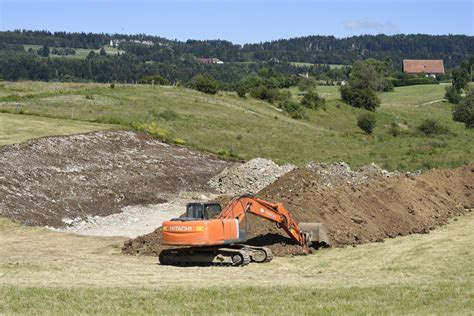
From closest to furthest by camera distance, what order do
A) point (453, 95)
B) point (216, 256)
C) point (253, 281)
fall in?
point (253, 281) → point (216, 256) → point (453, 95)

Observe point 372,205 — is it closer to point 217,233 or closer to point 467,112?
point 217,233

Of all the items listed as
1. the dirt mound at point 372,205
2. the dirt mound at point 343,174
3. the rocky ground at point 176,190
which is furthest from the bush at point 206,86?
the dirt mound at point 372,205

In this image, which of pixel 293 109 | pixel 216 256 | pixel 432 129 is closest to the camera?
pixel 216 256

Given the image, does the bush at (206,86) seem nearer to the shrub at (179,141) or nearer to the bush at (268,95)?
the bush at (268,95)

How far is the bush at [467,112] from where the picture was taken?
293ft

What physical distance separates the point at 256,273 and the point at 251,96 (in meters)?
76.0

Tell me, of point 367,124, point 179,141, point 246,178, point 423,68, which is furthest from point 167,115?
point 423,68

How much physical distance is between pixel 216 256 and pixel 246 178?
19602 millimetres

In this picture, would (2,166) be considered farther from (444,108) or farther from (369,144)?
(444,108)

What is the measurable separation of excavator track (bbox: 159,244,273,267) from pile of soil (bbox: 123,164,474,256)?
138 centimetres

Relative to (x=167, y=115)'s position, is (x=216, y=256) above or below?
above

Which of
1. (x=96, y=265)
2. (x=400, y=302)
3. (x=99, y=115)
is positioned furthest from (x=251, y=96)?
(x=400, y=302)

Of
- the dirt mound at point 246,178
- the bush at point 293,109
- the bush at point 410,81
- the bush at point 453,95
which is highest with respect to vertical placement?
the dirt mound at point 246,178

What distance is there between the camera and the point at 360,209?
27062 millimetres
